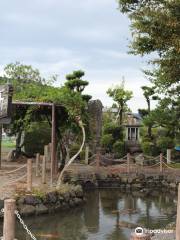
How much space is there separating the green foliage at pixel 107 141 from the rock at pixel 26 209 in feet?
61.3

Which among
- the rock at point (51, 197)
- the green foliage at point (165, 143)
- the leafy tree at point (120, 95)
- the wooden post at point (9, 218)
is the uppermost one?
the leafy tree at point (120, 95)

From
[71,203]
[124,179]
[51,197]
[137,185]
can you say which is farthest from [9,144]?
[51,197]

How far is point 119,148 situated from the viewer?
33.5 m

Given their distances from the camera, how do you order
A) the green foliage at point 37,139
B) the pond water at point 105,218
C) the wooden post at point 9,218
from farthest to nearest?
the green foliage at point 37,139
the pond water at point 105,218
the wooden post at point 9,218

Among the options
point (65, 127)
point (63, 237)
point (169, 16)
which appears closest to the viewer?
point (63, 237)

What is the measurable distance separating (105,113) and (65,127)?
87.9 feet

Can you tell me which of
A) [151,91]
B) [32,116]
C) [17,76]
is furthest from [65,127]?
[151,91]

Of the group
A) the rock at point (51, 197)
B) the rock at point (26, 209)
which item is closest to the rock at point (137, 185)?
the rock at point (51, 197)

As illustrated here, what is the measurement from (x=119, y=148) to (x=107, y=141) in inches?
41.0

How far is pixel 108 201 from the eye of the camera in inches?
802

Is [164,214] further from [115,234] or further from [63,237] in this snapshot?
[63,237]

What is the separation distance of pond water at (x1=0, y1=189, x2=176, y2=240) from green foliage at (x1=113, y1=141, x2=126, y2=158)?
11.1 metres

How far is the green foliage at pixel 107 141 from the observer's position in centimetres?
3384

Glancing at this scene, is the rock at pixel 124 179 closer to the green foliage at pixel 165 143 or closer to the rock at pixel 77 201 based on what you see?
the rock at pixel 77 201
